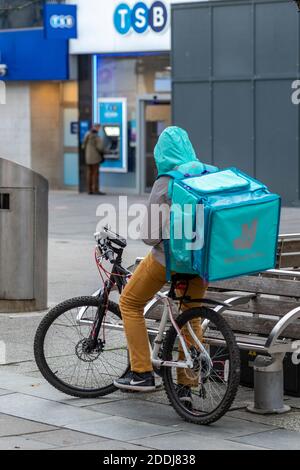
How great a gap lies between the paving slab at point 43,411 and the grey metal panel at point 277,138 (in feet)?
50.6

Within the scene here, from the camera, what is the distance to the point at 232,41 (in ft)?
74.3

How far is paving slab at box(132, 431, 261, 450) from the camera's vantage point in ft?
19.0

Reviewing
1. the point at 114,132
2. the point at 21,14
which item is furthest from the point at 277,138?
the point at 21,14

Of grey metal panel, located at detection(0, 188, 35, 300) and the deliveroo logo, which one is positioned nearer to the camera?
the deliveroo logo

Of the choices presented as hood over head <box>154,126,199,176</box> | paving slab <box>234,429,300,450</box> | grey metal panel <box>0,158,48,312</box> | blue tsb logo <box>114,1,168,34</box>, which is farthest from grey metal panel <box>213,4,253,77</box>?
paving slab <box>234,429,300,450</box>

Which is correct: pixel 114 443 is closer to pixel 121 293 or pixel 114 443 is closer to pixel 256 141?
pixel 121 293

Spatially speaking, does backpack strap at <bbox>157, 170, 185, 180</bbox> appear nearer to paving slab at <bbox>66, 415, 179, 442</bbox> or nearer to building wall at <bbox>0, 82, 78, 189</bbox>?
paving slab at <bbox>66, 415, 179, 442</bbox>

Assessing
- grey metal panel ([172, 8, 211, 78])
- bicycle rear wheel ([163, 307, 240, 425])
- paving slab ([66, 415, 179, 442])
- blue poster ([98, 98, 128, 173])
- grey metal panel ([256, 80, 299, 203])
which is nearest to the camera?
paving slab ([66, 415, 179, 442])

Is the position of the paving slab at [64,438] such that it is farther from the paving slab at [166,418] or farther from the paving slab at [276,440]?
the paving slab at [276,440]

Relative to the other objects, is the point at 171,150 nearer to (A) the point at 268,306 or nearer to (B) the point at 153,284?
(B) the point at 153,284

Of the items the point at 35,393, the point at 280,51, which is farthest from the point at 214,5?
the point at 35,393

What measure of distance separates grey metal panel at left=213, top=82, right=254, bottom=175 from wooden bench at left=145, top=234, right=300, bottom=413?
15.0 m

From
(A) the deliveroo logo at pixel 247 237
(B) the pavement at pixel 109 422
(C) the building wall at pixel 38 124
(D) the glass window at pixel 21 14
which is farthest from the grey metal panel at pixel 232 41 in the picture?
(A) the deliveroo logo at pixel 247 237

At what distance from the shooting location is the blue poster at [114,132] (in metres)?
26.1
